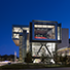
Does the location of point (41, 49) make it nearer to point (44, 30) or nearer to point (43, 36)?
point (43, 36)

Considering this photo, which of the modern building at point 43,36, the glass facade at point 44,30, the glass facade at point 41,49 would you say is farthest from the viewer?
the glass facade at point 41,49

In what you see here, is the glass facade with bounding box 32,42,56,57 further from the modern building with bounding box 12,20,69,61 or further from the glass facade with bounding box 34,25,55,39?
the glass facade with bounding box 34,25,55,39

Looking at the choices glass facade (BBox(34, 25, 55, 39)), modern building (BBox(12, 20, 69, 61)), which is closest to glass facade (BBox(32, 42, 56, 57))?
modern building (BBox(12, 20, 69, 61))

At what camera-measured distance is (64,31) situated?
68.2 m

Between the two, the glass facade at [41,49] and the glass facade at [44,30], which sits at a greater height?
the glass facade at [44,30]

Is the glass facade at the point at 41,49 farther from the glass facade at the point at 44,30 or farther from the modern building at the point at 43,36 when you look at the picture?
the glass facade at the point at 44,30

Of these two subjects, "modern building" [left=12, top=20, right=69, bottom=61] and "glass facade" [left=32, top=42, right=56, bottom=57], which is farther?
"glass facade" [left=32, top=42, right=56, bottom=57]

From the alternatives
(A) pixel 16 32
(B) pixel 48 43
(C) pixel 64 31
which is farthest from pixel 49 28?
(A) pixel 16 32

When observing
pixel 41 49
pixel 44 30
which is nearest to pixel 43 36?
pixel 44 30

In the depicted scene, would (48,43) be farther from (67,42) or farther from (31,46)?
(67,42)

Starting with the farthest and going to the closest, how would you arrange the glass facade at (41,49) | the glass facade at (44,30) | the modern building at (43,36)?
1. the glass facade at (41,49)
2. the glass facade at (44,30)
3. the modern building at (43,36)

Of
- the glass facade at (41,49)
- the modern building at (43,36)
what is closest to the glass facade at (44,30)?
the modern building at (43,36)

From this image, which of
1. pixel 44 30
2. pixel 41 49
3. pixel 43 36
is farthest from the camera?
pixel 41 49

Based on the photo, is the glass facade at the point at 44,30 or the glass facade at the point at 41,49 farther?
the glass facade at the point at 41,49
